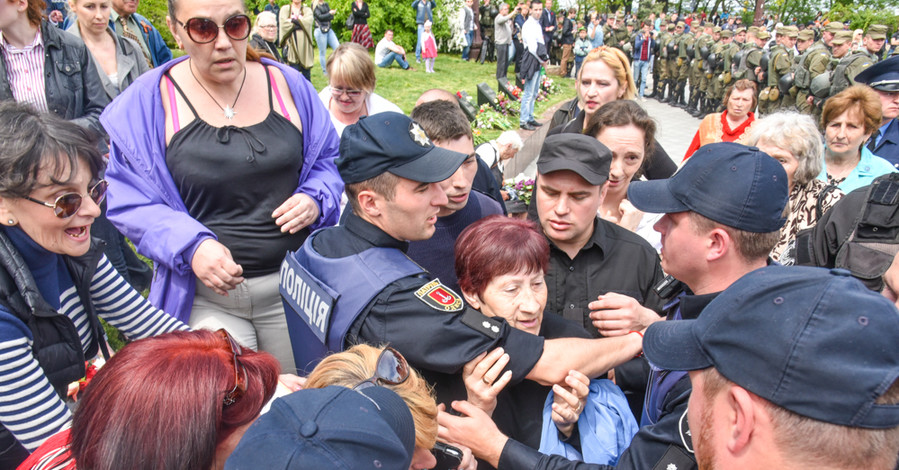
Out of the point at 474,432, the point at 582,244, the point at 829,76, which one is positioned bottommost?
the point at 829,76

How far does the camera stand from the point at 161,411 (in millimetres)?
1334

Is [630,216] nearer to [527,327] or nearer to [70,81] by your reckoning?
[527,327]

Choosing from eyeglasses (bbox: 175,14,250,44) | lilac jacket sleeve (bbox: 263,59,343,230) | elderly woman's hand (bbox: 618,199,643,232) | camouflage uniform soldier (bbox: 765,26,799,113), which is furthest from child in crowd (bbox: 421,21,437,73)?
eyeglasses (bbox: 175,14,250,44)

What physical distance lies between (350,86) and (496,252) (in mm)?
2561

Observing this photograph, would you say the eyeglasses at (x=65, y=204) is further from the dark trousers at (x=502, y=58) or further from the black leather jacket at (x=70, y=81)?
the dark trousers at (x=502, y=58)

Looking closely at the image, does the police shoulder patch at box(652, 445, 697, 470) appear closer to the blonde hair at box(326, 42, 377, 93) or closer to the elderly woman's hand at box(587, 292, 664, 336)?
the elderly woman's hand at box(587, 292, 664, 336)

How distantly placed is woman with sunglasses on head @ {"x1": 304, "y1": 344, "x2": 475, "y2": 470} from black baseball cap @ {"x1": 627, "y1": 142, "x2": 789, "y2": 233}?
4.20ft

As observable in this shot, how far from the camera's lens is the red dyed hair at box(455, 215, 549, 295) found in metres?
2.13

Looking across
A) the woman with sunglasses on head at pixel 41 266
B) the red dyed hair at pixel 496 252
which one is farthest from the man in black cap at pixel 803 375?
the woman with sunglasses on head at pixel 41 266

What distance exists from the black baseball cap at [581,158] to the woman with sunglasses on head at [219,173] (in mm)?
1079

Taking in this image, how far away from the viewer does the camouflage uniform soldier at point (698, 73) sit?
15.7 m

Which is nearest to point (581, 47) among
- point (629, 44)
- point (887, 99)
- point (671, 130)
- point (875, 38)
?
point (629, 44)

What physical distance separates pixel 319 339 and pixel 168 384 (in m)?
0.69

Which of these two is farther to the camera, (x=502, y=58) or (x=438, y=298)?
(x=502, y=58)
